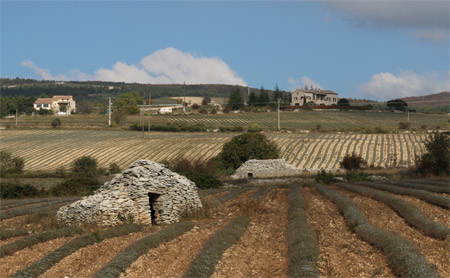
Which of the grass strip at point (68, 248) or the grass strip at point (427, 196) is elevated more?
the grass strip at point (427, 196)

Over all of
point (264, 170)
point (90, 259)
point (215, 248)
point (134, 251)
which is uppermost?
point (215, 248)

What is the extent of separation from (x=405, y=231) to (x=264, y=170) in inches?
1597

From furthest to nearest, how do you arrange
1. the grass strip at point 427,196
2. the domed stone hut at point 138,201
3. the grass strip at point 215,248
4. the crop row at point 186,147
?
the crop row at point 186,147, the grass strip at point 427,196, the domed stone hut at point 138,201, the grass strip at point 215,248

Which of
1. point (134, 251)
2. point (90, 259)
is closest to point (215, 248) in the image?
point (134, 251)

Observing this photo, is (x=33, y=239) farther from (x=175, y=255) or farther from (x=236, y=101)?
(x=236, y=101)

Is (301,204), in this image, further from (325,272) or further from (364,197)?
(325,272)

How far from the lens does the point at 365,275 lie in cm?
1281

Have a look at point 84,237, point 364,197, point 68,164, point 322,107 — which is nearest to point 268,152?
point 68,164

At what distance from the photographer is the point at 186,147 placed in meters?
79.0

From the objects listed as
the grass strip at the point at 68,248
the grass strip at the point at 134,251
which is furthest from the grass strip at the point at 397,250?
the grass strip at the point at 68,248

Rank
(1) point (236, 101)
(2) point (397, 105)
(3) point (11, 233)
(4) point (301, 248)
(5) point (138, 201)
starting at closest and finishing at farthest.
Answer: (4) point (301, 248), (3) point (11, 233), (5) point (138, 201), (2) point (397, 105), (1) point (236, 101)

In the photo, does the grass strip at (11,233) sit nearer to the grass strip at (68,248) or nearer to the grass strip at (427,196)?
the grass strip at (68,248)

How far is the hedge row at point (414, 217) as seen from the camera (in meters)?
16.9

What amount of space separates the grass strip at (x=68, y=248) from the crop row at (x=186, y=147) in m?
47.1
